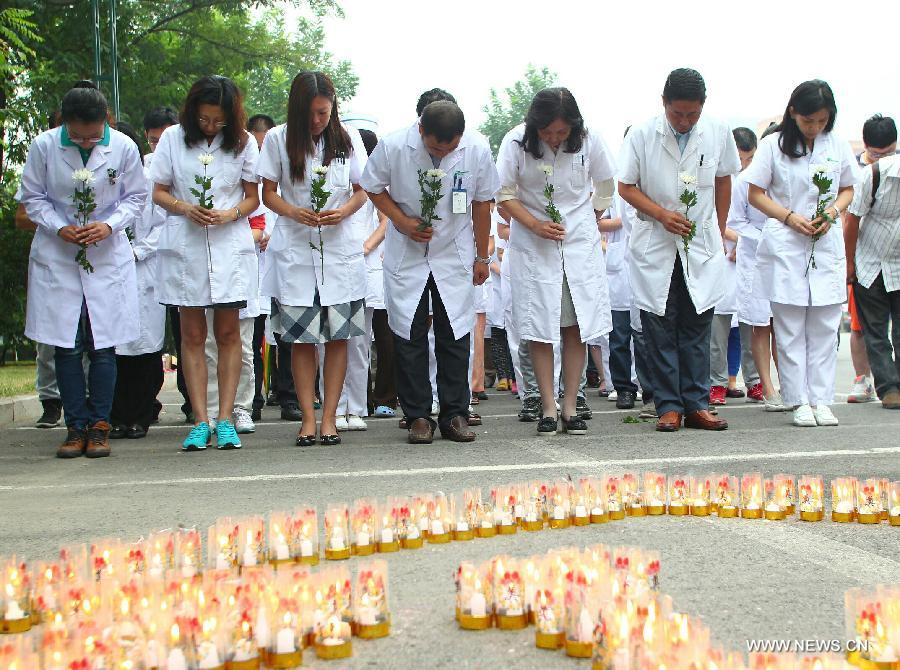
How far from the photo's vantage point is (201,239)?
25.2 feet

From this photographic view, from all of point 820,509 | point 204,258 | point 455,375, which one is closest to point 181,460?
point 204,258

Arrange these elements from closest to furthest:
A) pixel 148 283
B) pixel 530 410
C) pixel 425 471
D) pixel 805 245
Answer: pixel 425 471, pixel 805 245, pixel 148 283, pixel 530 410

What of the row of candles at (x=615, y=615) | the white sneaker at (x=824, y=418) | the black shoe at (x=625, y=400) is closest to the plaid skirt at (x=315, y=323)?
the white sneaker at (x=824, y=418)

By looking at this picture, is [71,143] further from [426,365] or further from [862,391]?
[862,391]

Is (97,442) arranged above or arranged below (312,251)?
below

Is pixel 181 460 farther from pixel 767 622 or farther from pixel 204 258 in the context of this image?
pixel 767 622

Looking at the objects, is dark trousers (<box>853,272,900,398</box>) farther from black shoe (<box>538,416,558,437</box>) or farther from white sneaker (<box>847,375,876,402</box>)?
black shoe (<box>538,416,558,437</box>)

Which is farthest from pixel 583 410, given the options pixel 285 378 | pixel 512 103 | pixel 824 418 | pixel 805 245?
pixel 512 103

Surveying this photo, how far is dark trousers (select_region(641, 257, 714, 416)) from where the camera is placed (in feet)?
26.7

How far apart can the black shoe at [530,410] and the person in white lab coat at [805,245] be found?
6.23 feet

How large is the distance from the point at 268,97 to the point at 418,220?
65.9m

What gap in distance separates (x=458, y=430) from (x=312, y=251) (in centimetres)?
152

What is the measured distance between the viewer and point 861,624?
2.99 meters

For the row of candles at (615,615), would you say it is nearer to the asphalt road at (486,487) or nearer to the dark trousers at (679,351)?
the asphalt road at (486,487)
